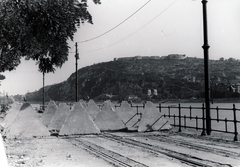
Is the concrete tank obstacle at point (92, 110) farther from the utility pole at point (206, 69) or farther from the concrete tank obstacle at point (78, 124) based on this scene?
the utility pole at point (206, 69)

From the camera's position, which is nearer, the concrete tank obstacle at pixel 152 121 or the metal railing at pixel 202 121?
the metal railing at pixel 202 121

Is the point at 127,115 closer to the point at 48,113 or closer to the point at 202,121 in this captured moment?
the point at 48,113

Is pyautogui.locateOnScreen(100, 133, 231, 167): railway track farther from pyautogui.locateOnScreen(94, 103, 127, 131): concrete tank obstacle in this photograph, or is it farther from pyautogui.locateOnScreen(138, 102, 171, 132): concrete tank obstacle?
pyautogui.locateOnScreen(94, 103, 127, 131): concrete tank obstacle

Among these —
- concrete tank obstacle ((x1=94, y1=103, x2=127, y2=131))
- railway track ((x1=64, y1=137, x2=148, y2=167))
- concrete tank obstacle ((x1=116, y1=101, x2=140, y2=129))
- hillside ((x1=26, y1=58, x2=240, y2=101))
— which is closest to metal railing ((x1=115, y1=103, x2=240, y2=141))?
concrete tank obstacle ((x1=116, y1=101, x2=140, y2=129))

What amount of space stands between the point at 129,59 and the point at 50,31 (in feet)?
448

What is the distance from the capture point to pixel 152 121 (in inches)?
579

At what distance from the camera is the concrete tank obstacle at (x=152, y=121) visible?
1455cm

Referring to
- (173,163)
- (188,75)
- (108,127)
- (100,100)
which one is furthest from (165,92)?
(173,163)

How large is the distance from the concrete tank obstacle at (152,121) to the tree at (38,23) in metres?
5.70

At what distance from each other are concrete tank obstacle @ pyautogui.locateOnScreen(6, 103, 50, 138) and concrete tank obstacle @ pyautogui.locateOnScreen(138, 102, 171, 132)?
4693mm

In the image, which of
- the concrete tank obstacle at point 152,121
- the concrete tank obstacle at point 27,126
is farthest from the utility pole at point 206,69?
the concrete tank obstacle at point 27,126

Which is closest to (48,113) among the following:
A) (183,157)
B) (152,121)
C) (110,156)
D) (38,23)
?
(152,121)

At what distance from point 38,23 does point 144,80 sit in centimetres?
11155

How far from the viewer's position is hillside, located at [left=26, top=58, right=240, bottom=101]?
357 ft
